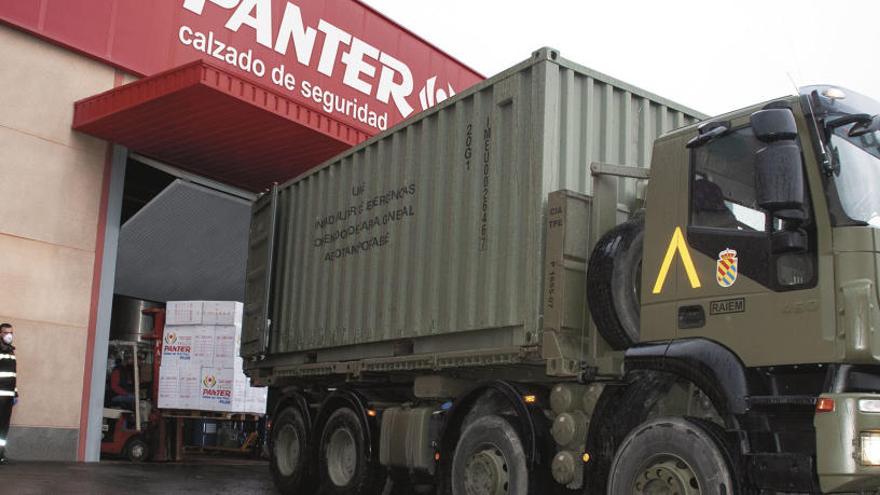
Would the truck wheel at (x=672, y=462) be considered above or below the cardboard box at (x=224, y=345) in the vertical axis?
below

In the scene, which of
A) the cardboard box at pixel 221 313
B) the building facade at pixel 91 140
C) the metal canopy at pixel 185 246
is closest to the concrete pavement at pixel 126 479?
the building facade at pixel 91 140

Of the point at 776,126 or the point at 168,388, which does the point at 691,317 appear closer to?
the point at 776,126

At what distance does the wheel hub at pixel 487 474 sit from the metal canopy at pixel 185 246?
9449mm

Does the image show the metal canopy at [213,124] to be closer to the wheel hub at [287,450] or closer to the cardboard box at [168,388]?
the cardboard box at [168,388]

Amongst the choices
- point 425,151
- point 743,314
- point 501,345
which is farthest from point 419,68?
point 743,314

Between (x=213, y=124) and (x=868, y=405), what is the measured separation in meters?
10.7

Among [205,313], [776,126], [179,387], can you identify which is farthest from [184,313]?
[776,126]

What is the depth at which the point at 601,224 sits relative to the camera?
254 inches

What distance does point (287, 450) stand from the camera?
1051cm

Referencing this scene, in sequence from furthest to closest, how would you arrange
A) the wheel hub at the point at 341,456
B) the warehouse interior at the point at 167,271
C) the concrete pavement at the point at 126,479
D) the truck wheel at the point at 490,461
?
the warehouse interior at the point at 167,271, the concrete pavement at the point at 126,479, the wheel hub at the point at 341,456, the truck wheel at the point at 490,461

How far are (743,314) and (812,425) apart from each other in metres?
0.72

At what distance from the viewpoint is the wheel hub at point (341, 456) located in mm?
9133

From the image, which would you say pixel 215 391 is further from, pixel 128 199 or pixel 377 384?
pixel 377 384

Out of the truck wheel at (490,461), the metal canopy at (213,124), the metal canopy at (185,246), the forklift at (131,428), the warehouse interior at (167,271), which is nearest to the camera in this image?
the truck wheel at (490,461)
